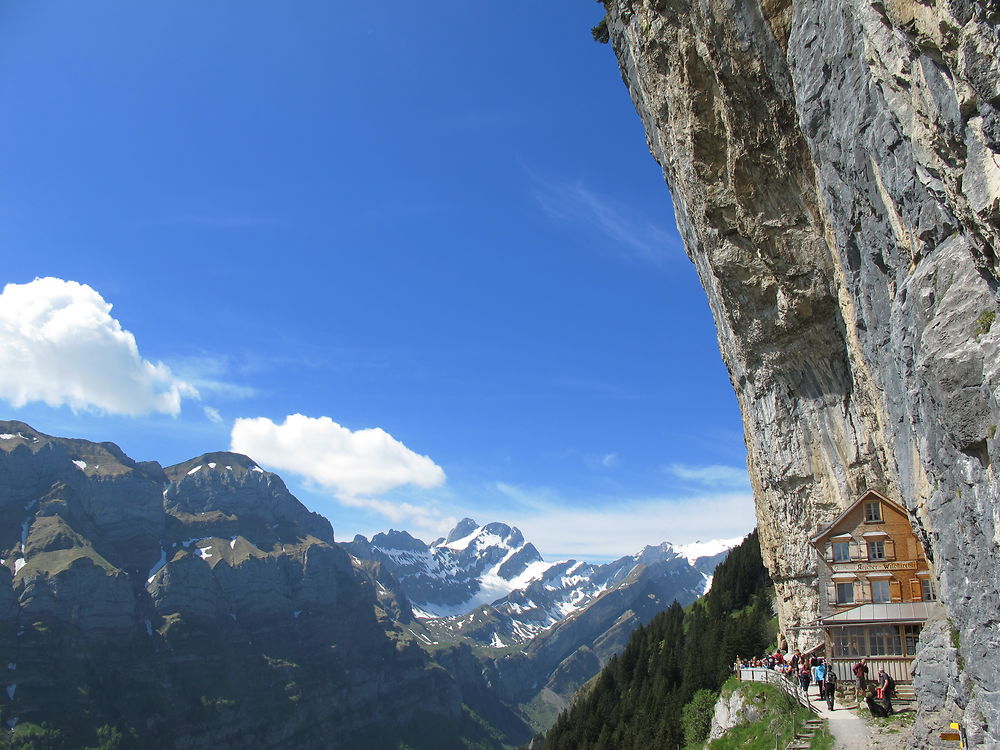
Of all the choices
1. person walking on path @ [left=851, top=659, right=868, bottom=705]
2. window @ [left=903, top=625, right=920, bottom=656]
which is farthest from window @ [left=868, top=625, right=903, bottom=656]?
person walking on path @ [left=851, top=659, right=868, bottom=705]

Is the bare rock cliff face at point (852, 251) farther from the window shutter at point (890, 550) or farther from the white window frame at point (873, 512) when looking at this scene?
the window shutter at point (890, 550)

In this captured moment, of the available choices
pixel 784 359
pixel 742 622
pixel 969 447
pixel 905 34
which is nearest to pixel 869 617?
pixel 784 359

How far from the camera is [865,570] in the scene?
35.4 meters

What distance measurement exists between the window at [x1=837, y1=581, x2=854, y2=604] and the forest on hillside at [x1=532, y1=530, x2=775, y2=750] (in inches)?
510

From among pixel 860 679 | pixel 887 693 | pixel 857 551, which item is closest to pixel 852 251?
pixel 887 693

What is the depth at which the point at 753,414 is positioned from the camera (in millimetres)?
41281

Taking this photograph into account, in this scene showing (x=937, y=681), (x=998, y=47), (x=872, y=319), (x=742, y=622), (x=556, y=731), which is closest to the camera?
(x=998, y=47)

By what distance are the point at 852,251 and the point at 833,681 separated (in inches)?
662

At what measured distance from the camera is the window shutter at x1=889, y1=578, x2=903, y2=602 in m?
34.3

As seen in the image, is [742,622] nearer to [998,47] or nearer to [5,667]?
[998,47]

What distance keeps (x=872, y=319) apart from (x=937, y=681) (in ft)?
38.5

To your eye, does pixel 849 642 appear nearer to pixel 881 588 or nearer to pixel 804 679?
pixel 804 679

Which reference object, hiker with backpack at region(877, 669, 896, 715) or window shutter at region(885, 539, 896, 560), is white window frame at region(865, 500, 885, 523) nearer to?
window shutter at region(885, 539, 896, 560)

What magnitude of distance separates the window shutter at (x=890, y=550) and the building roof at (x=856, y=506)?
1524mm
